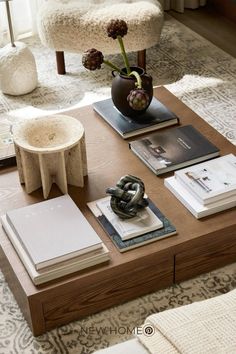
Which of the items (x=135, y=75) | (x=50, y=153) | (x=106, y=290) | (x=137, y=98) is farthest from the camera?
(x=135, y=75)

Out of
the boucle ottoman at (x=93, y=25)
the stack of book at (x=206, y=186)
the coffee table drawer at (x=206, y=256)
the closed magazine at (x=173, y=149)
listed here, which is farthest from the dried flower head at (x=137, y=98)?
the boucle ottoman at (x=93, y=25)

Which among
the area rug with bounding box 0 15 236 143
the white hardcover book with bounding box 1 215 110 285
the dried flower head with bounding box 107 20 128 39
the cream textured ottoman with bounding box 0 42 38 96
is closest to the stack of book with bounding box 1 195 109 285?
the white hardcover book with bounding box 1 215 110 285

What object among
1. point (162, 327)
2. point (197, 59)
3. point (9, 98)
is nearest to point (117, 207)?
point (162, 327)

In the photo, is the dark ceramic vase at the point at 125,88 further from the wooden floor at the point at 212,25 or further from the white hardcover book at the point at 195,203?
the wooden floor at the point at 212,25

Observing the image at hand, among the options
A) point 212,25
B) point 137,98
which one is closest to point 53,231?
point 137,98

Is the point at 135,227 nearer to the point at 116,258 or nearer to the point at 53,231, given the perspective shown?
the point at 116,258

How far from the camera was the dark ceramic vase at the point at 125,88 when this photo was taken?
A: 241 centimetres

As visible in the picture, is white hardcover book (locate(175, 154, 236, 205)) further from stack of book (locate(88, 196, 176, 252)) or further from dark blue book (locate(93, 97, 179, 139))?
dark blue book (locate(93, 97, 179, 139))

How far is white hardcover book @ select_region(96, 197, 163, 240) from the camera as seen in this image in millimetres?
2012

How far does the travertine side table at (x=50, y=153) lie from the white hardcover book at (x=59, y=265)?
27cm

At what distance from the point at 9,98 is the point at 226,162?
58.7 inches

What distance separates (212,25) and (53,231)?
99.5 inches

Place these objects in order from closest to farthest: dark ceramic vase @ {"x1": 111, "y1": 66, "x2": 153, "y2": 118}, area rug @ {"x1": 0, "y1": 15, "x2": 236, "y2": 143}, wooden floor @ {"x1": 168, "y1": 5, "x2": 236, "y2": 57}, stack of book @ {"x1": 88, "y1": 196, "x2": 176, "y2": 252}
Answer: stack of book @ {"x1": 88, "y1": 196, "x2": 176, "y2": 252} < dark ceramic vase @ {"x1": 111, "y1": 66, "x2": 153, "y2": 118} < area rug @ {"x1": 0, "y1": 15, "x2": 236, "y2": 143} < wooden floor @ {"x1": 168, "y1": 5, "x2": 236, "y2": 57}

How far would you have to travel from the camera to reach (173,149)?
7.76 feet
